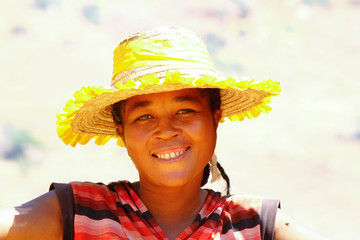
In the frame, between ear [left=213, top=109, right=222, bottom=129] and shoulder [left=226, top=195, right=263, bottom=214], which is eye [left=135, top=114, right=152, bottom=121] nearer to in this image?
ear [left=213, top=109, right=222, bottom=129]

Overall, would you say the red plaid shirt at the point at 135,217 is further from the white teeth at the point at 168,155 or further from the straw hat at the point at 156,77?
the straw hat at the point at 156,77

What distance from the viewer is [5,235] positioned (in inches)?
96.0

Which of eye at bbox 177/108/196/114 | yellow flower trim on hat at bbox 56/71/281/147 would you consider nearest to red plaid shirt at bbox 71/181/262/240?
yellow flower trim on hat at bbox 56/71/281/147

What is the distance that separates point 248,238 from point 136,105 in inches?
29.6

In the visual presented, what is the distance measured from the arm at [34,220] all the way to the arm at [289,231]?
94cm

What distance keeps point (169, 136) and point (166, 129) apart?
32mm

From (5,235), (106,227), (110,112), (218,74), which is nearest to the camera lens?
(5,235)

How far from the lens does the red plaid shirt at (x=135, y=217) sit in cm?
261

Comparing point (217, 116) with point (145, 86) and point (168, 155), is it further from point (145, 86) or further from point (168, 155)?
point (145, 86)

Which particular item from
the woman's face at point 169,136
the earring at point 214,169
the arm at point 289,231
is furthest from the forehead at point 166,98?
the arm at point 289,231

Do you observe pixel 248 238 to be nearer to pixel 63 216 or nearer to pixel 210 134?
pixel 210 134

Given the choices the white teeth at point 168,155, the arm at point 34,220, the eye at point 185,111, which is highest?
the eye at point 185,111

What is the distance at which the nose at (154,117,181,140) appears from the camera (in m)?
2.65

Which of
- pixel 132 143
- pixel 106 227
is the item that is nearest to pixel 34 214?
pixel 106 227
